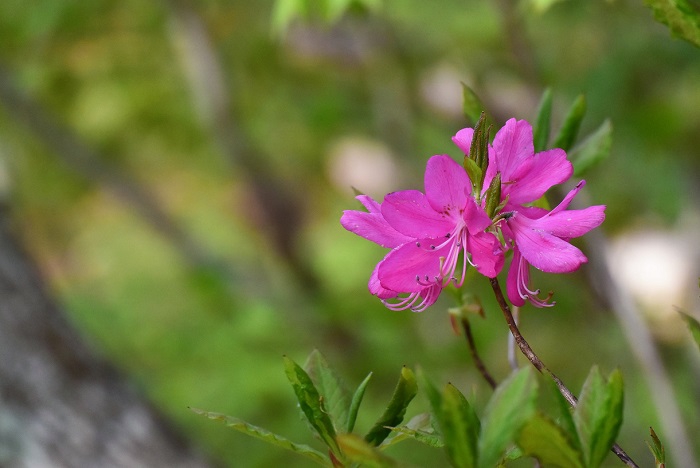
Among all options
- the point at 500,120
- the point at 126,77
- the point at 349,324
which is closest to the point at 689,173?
the point at 500,120

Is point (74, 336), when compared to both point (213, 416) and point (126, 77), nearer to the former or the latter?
point (213, 416)

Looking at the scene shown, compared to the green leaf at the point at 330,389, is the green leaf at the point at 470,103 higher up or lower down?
higher up

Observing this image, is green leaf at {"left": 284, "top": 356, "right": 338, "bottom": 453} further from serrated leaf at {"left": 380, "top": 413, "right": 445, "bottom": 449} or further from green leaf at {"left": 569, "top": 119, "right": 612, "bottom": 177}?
green leaf at {"left": 569, "top": 119, "right": 612, "bottom": 177}

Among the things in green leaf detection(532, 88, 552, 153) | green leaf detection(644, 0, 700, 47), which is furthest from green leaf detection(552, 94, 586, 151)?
green leaf detection(644, 0, 700, 47)

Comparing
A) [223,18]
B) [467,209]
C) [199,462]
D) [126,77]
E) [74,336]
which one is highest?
[467,209]

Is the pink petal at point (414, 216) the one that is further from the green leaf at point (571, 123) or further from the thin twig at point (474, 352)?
the green leaf at point (571, 123)

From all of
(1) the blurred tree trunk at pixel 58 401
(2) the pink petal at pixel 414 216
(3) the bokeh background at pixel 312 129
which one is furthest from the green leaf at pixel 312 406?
(3) the bokeh background at pixel 312 129
